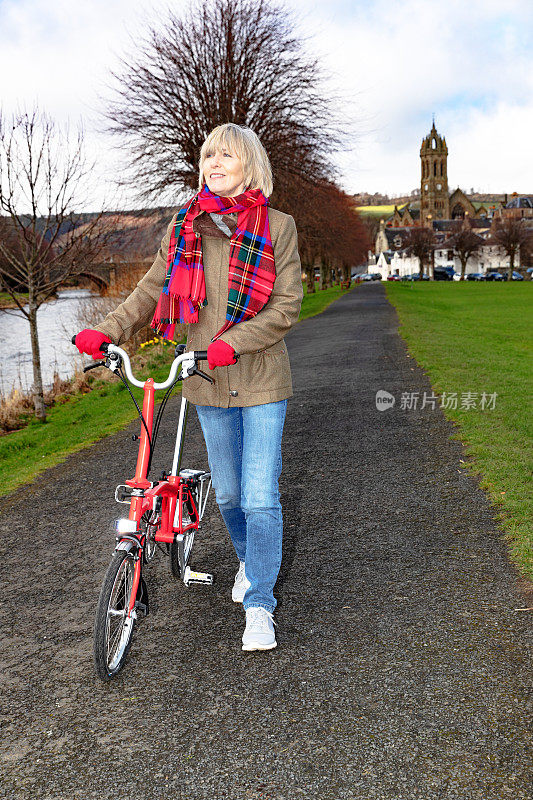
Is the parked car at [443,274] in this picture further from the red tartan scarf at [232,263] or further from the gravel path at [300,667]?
the red tartan scarf at [232,263]

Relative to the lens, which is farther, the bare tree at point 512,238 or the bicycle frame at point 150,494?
the bare tree at point 512,238

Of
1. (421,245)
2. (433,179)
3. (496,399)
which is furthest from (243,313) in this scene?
(433,179)

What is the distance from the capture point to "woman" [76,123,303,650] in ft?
10.3

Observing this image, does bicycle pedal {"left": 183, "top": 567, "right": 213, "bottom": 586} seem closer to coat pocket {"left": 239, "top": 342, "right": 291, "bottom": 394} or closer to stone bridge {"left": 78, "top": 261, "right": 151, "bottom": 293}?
coat pocket {"left": 239, "top": 342, "right": 291, "bottom": 394}

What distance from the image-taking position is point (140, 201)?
2517cm

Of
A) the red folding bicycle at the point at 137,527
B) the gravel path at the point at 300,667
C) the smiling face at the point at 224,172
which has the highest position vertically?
the smiling face at the point at 224,172

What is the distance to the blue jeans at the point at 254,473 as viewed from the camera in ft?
10.6

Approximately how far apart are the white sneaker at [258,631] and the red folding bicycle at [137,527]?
0.47 m

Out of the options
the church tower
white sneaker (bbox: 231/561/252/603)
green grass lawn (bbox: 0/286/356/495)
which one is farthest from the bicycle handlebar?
the church tower

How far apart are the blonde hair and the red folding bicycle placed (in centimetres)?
80

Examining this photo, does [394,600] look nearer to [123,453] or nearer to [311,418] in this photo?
[123,453]

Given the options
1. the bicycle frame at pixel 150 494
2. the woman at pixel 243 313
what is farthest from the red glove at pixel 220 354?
the bicycle frame at pixel 150 494

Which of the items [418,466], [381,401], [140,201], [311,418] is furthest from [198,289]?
[140,201]

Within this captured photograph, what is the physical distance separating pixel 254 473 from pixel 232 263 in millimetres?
923
